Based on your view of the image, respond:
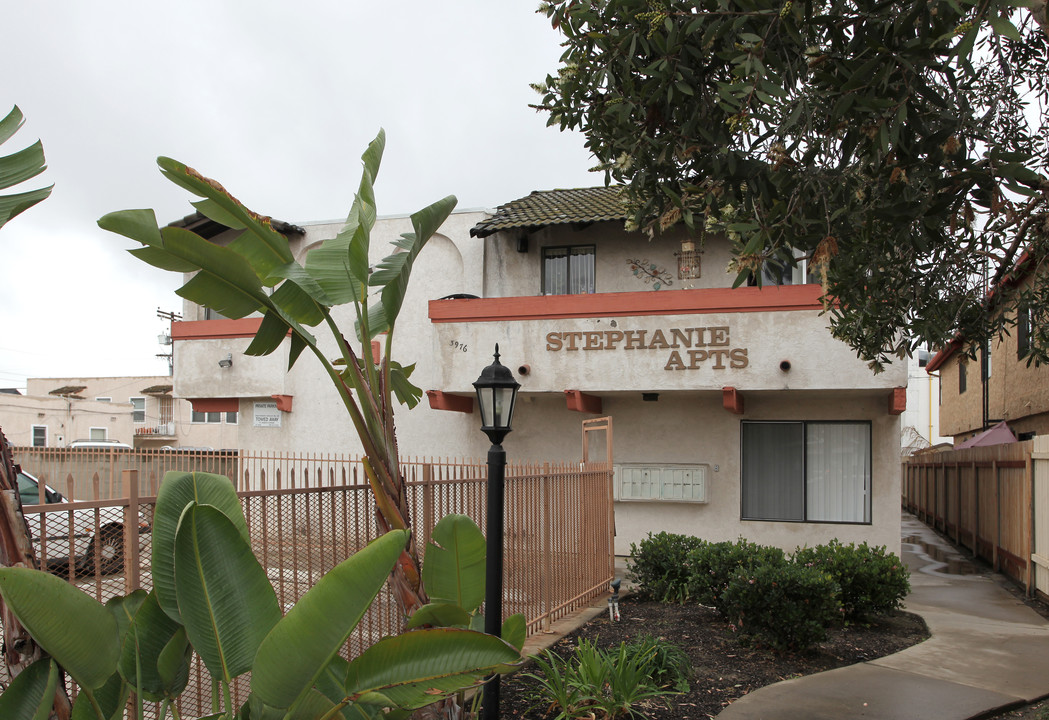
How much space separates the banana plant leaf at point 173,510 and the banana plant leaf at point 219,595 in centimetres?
10

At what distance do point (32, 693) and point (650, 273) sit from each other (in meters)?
13.8

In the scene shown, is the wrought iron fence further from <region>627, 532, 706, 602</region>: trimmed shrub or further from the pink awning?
the pink awning

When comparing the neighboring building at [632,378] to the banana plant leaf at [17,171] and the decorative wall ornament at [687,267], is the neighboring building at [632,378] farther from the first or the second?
the banana plant leaf at [17,171]

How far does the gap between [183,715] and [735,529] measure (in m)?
11.1

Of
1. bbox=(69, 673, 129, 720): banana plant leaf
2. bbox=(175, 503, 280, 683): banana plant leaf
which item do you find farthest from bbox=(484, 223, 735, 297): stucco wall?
bbox=(69, 673, 129, 720): banana plant leaf

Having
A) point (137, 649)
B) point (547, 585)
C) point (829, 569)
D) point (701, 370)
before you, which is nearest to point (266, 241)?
point (137, 649)

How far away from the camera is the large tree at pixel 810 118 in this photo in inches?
190

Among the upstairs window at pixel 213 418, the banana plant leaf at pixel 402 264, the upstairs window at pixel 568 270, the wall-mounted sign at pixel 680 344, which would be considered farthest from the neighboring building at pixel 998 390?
the upstairs window at pixel 213 418

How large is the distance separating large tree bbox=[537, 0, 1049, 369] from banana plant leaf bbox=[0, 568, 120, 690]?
4.01 meters

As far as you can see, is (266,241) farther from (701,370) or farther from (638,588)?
(701,370)

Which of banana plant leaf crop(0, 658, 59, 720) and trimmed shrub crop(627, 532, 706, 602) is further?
trimmed shrub crop(627, 532, 706, 602)

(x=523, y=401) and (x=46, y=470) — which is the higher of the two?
(x=523, y=401)

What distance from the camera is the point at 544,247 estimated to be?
53.8 ft

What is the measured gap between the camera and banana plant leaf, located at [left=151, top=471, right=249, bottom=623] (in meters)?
3.37
